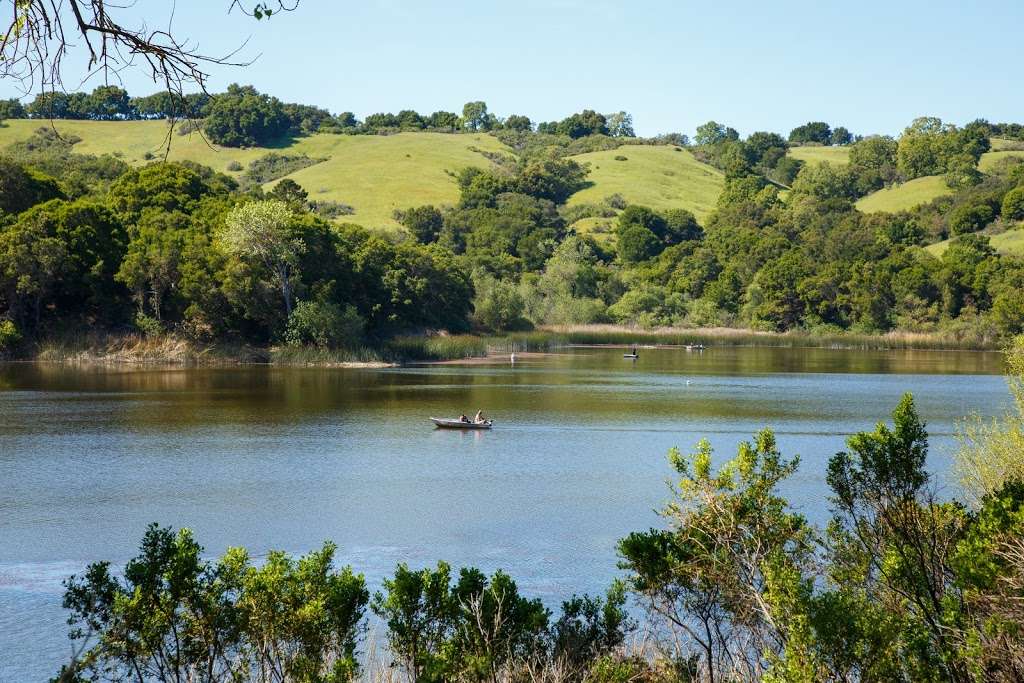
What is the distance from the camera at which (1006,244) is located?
131250mm

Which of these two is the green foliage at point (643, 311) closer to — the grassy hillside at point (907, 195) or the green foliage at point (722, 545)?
the grassy hillside at point (907, 195)

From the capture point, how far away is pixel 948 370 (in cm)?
8169

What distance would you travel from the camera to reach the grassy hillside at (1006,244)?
128125 millimetres

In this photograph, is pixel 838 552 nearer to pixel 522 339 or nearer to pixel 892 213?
pixel 522 339

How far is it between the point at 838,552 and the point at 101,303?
7532cm

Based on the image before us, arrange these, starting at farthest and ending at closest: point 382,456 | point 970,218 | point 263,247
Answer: point 970,218 → point 263,247 → point 382,456

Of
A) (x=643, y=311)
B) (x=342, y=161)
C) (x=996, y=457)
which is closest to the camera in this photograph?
(x=996, y=457)

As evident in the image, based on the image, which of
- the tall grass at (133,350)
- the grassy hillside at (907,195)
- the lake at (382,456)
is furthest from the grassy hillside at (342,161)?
the lake at (382,456)

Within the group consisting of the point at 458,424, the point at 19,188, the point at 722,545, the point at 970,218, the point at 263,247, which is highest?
the point at 970,218

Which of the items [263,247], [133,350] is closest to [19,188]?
[133,350]

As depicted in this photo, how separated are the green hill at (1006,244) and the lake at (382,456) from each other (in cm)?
5516

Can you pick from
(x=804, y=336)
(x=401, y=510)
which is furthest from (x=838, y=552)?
(x=804, y=336)

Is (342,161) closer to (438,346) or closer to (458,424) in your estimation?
(438,346)

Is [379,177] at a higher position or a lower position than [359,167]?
lower
